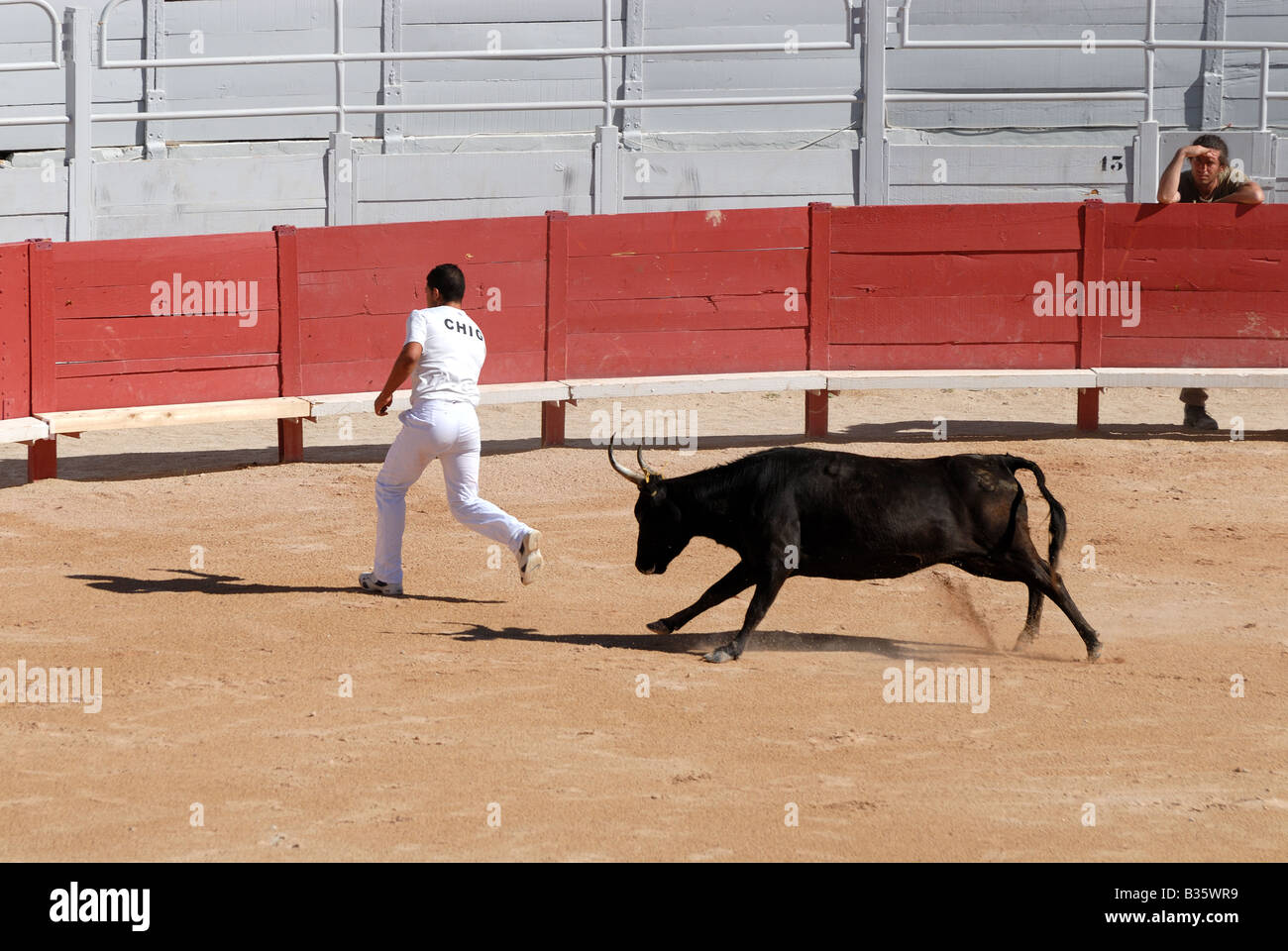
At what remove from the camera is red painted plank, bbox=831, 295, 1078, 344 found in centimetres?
1205

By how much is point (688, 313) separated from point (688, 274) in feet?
0.84

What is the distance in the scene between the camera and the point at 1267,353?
39.4 ft

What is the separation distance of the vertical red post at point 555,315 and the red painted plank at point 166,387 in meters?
1.74

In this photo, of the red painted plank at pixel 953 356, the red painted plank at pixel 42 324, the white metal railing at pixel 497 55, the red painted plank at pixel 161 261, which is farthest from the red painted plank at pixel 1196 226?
the red painted plank at pixel 42 324

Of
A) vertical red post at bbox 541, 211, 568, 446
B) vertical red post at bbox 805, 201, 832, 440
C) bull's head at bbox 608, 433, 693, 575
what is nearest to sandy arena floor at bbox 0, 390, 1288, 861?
bull's head at bbox 608, 433, 693, 575

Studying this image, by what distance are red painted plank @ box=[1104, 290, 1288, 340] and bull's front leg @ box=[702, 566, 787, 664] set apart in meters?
6.10

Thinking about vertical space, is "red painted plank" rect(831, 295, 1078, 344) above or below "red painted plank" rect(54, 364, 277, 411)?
above

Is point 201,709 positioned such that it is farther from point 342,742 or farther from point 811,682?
point 811,682

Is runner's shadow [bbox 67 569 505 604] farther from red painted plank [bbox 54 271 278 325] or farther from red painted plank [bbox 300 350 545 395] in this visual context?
red painted plank [bbox 300 350 545 395]

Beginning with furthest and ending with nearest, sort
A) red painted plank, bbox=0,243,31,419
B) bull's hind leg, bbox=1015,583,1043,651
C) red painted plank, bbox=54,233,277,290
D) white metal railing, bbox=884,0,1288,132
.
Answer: white metal railing, bbox=884,0,1288,132, red painted plank, bbox=54,233,277,290, red painted plank, bbox=0,243,31,419, bull's hind leg, bbox=1015,583,1043,651

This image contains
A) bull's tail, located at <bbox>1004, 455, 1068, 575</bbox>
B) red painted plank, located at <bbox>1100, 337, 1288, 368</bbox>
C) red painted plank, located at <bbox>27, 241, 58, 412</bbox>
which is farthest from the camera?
red painted plank, located at <bbox>1100, 337, 1288, 368</bbox>

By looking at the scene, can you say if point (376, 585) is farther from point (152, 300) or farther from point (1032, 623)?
point (152, 300)

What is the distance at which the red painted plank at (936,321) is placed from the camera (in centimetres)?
1205

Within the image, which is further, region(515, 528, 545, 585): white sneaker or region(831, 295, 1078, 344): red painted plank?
region(831, 295, 1078, 344): red painted plank
